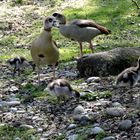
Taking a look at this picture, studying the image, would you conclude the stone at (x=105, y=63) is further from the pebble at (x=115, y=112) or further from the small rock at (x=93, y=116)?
the pebble at (x=115, y=112)

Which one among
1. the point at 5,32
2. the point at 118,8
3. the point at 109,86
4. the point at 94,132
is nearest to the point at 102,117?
the point at 94,132

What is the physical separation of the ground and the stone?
0.27 metres

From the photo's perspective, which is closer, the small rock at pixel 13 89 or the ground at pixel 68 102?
the ground at pixel 68 102

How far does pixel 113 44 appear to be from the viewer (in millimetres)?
15477

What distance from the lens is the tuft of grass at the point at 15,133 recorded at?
864 centimetres

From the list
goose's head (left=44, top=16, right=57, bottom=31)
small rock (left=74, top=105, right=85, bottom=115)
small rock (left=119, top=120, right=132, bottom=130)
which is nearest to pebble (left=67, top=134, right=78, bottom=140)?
small rock (left=119, top=120, right=132, bottom=130)

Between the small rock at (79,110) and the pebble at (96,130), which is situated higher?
the pebble at (96,130)

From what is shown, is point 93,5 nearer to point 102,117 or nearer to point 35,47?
point 35,47

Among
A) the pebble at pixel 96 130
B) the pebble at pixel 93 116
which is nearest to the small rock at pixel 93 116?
the pebble at pixel 93 116

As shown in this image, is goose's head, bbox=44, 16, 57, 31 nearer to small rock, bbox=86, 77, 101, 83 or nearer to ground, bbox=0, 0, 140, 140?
ground, bbox=0, 0, 140, 140

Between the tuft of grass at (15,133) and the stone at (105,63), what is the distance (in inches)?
131

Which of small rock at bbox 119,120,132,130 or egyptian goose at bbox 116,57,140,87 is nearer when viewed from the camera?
small rock at bbox 119,120,132,130

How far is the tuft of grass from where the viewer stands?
8641mm

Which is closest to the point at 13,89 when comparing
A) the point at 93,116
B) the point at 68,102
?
the point at 68,102
